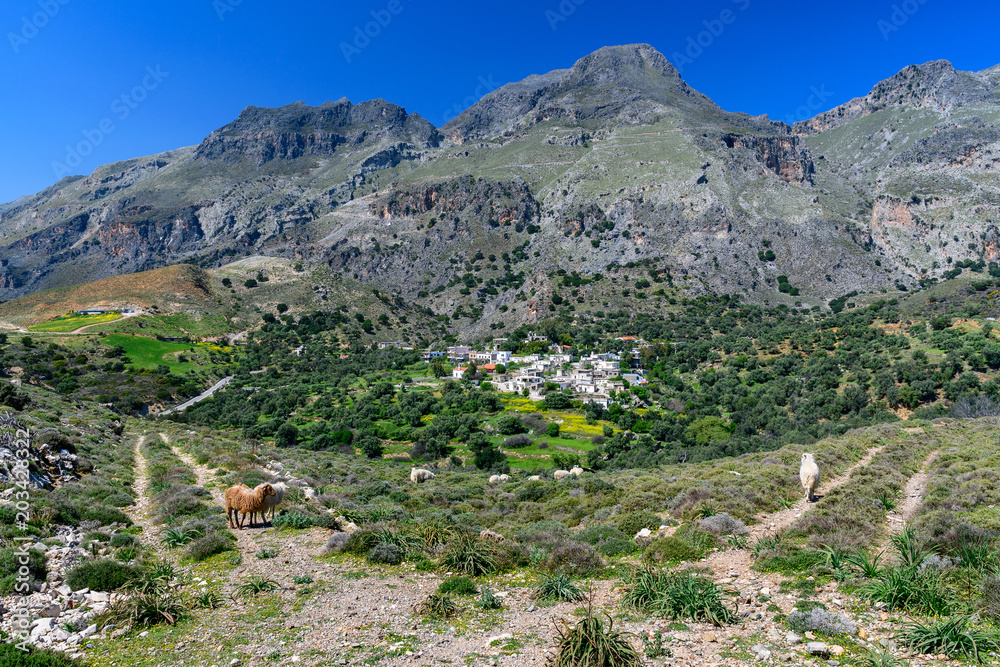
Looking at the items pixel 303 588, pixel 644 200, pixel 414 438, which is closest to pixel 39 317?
pixel 414 438

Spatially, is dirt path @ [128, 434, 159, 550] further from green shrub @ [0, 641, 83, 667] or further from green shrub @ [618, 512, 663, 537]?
Result: green shrub @ [618, 512, 663, 537]

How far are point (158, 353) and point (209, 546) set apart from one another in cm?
7989

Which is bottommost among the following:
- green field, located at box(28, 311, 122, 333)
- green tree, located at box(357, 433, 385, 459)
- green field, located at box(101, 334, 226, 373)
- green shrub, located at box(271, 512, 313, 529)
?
green tree, located at box(357, 433, 385, 459)

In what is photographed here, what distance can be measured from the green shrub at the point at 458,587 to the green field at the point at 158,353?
76.6 meters

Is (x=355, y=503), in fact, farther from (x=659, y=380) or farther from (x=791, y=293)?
(x=791, y=293)

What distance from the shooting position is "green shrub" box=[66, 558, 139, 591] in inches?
283

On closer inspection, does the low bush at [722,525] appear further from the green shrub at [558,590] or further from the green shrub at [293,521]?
the green shrub at [293,521]

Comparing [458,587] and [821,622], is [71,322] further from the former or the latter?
[821,622]

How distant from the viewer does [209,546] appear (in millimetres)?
9523

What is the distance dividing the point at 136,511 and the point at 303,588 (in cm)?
769

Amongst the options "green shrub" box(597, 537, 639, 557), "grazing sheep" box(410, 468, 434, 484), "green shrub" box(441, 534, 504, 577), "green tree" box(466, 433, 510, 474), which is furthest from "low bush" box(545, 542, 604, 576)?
"green tree" box(466, 433, 510, 474)

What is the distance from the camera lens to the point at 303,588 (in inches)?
319

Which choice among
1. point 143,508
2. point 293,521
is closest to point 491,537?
point 293,521

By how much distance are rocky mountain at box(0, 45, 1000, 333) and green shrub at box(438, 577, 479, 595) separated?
320 feet
